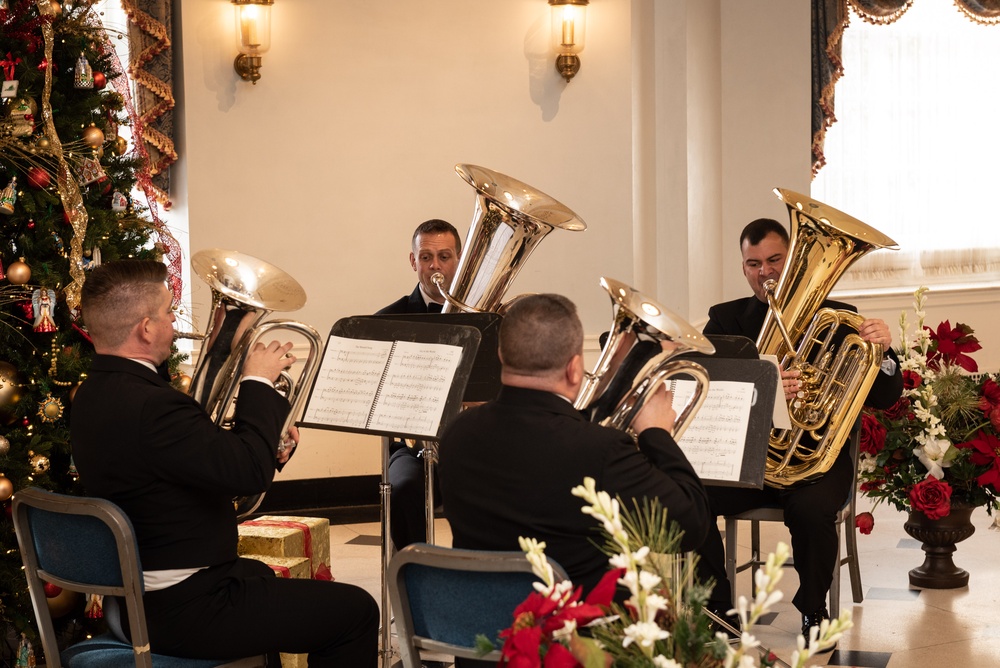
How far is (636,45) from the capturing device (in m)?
6.01

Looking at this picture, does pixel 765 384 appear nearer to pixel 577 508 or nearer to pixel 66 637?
pixel 577 508

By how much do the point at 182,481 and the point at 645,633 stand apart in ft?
5.01

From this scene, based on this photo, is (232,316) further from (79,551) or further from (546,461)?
(546,461)

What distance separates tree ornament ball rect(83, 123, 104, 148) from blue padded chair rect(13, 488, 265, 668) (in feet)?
4.56

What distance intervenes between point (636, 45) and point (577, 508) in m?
4.30

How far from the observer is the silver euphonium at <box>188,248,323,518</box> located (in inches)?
101

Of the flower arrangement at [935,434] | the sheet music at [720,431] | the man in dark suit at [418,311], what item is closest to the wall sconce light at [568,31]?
the man in dark suit at [418,311]

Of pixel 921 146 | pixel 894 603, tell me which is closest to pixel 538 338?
pixel 894 603

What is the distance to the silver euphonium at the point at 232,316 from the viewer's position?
258 cm

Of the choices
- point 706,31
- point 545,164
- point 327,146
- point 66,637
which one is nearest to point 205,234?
point 327,146

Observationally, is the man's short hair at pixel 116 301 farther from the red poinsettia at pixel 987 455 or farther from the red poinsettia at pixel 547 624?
the red poinsettia at pixel 987 455

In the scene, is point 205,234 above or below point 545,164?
below

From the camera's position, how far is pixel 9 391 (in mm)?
3205

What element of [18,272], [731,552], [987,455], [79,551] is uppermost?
[18,272]
